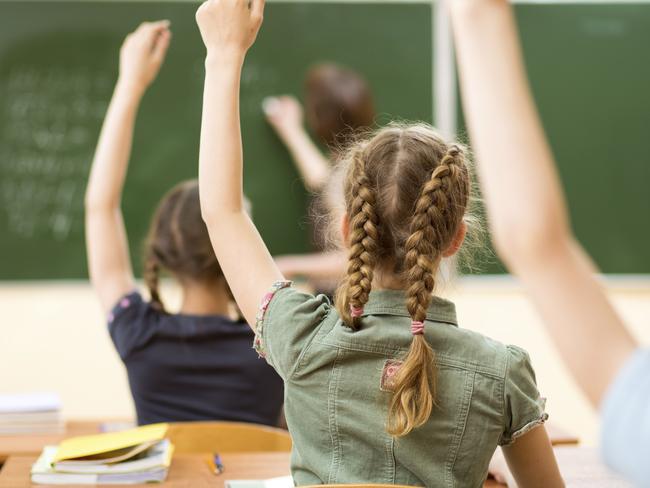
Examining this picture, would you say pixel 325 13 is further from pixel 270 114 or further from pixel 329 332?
pixel 329 332

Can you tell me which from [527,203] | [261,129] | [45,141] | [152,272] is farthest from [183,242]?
[45,141]

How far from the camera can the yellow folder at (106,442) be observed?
1.66 metres

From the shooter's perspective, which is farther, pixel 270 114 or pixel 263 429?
pixel 270 114

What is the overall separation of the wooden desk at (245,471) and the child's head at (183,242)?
1.82 ft

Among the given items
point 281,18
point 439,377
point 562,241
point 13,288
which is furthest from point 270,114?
point 562,241

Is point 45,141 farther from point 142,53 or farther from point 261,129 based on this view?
point 142,53

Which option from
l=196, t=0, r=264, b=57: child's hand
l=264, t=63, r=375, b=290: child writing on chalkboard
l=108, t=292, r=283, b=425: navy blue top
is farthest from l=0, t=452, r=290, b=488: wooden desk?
l=264, t=63, r=375, b=290: child writing on chalkboard

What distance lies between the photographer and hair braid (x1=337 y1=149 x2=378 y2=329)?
1.32m

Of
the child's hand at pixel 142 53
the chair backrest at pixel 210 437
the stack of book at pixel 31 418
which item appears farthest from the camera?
the stack of book at pixel 31 418

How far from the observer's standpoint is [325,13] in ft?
13.2

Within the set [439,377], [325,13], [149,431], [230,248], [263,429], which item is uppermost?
[325,13]

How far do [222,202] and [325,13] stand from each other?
9.45 ft

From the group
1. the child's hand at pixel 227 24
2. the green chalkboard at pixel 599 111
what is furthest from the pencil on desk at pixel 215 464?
the green chalkboard at pixel 599 111

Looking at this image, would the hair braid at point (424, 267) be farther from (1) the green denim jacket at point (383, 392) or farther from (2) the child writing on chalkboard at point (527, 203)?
(2) the child writing on chalkboard at point (527, 203)
